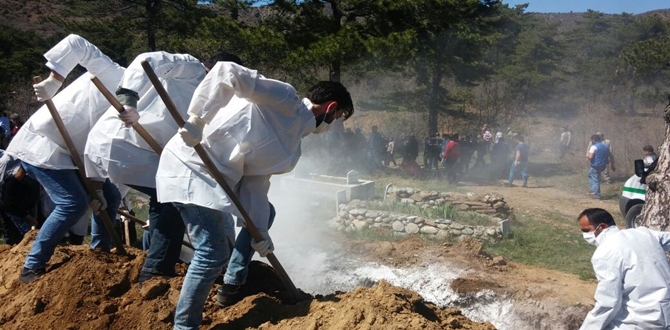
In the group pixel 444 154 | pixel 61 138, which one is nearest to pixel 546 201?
pixel 444 154

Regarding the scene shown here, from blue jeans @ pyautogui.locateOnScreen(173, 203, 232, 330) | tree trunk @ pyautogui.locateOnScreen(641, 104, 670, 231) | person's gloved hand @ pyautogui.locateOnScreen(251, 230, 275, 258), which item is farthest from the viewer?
tree trunk @ pyautogui.locateOnScreen(641, 104, 670, 231)

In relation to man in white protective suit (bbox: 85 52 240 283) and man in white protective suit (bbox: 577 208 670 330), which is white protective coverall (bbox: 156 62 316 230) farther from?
man in white protective suit (bbox: 577 208 670 330)

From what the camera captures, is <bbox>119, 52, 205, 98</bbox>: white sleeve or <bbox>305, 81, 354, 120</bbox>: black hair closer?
<bbox>305, 81, 354, 120</bbox>: black hair

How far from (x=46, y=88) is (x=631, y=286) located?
4.29 m

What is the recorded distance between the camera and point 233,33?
20047 millimetres

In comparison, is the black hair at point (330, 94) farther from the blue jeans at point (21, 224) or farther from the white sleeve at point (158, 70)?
the blue jeans at point (21, 224)

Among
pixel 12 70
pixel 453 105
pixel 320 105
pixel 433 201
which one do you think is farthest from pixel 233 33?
pixel 320 105

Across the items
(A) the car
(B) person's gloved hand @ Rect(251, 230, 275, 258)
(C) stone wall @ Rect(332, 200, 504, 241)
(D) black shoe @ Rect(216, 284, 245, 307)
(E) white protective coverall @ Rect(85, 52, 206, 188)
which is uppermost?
(E) white protective coverall @ Rect(85, 52, 206, 188)

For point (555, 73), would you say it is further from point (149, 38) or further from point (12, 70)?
point (12, 70)

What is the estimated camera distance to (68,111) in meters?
4.39

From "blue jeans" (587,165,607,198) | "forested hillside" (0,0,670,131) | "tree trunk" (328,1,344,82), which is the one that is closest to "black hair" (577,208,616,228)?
"blue jeans" (587,165,607,198)

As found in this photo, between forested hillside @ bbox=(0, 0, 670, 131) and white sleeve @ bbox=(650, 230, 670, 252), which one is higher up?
forested hillside @ bbox=(0, 0, 670, 131)

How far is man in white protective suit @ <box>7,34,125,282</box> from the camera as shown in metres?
4.26

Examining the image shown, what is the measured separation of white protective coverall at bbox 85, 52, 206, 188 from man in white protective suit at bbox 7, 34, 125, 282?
14.8 inches
